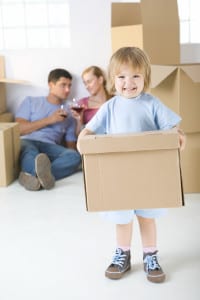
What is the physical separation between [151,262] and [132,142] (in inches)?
23.1

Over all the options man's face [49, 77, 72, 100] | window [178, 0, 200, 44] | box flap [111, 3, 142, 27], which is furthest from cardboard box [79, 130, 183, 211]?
window [178, 0, 200, 44]

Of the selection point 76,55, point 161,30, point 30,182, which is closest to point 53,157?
point 30,182

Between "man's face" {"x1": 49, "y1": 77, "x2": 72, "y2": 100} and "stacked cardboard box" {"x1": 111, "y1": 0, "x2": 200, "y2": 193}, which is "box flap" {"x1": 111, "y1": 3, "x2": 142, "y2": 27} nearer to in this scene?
"stacked cardboard box" {"x1": 111, "y1": 0, "x2": 200, "y2": 193}

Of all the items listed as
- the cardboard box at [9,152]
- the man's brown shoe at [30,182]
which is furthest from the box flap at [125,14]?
the man's brown shoe at [30,182]

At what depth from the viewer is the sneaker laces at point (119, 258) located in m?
1.76

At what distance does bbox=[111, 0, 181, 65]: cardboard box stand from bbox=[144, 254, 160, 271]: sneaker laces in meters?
1.66

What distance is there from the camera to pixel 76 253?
6.47ft

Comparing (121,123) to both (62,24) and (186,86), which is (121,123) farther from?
(62,24)

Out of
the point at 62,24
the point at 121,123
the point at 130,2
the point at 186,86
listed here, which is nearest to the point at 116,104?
the point at 121,123

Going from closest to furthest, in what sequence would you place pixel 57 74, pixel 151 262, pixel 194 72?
pixel 151 262 < pixel 194 72 < pixel 57 74

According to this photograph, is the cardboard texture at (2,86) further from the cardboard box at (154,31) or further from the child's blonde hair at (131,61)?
the child's blonde hair at (131,61)

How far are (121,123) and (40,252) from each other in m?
0.75

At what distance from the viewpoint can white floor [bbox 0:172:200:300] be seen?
5.38 ft

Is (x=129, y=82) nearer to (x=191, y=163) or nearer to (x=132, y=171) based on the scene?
(x=132, y=171)
